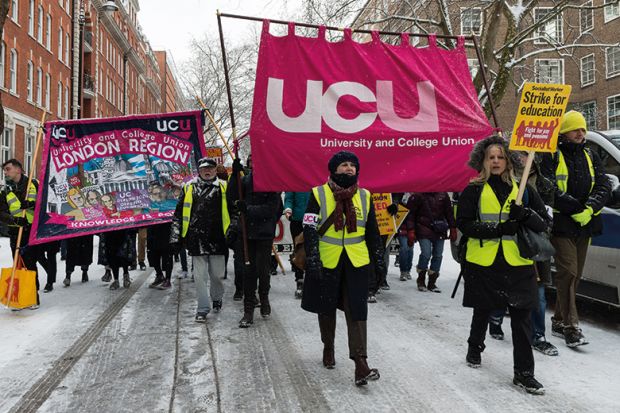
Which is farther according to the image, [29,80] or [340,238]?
[29,80]

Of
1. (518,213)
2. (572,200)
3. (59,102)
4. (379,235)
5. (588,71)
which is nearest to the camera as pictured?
(518,213)

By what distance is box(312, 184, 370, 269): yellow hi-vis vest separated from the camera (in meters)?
4.15

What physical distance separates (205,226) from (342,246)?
8.72 feet

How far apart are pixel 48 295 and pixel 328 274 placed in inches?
219

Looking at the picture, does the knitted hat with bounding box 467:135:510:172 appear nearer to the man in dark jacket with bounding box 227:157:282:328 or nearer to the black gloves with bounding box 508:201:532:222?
the black gloves with bounding box 508:201:532:222

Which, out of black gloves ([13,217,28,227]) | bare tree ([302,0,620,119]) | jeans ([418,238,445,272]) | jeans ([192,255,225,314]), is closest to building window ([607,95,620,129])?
bare tree ([302,0,620,119])

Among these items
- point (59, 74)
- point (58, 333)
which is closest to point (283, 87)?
point (58, 333)

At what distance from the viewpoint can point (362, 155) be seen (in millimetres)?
5434

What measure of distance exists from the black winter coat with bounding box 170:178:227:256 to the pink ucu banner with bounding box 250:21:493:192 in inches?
47.2

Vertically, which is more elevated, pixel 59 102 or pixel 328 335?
pixel 59 102

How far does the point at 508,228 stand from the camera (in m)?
3.92

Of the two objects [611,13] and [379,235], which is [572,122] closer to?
[379,235]

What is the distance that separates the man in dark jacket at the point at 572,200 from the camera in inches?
193

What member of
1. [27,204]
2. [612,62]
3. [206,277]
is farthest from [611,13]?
[27,204]
